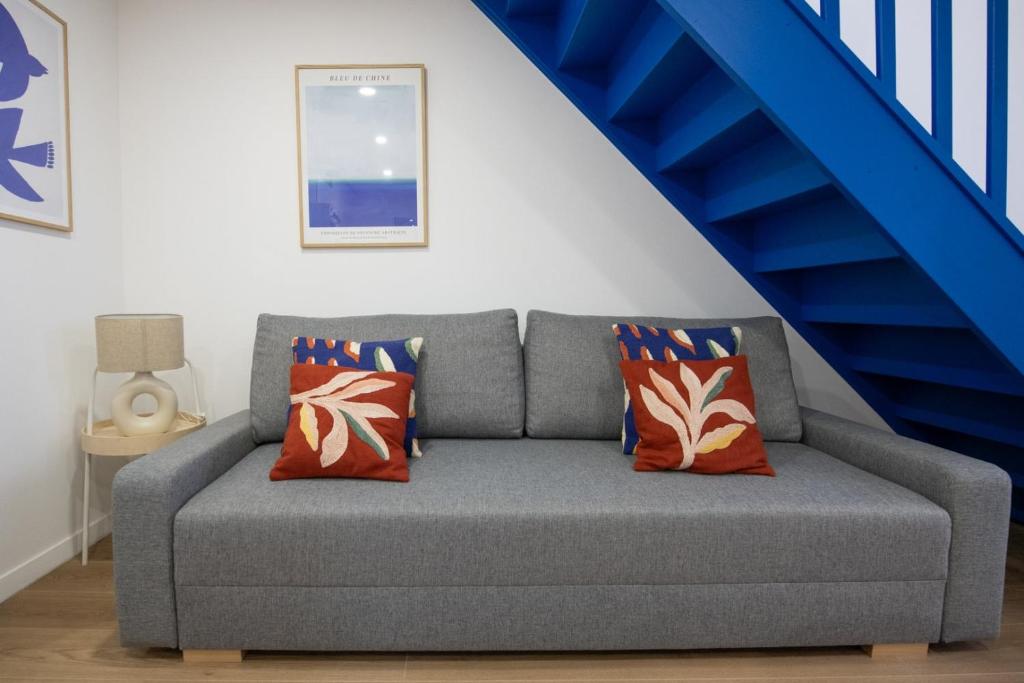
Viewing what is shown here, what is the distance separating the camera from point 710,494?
59.0 inches

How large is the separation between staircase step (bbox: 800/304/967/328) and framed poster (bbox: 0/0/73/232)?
277 centimetres

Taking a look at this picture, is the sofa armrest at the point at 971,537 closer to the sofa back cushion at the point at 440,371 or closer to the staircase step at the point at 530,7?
the sofa back cushion at the point at 440,371

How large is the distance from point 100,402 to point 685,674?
2.23 metres

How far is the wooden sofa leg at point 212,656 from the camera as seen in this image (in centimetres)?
144

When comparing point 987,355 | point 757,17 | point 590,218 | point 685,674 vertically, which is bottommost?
point 685,674

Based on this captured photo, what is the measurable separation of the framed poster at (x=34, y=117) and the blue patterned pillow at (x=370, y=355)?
0.95 m

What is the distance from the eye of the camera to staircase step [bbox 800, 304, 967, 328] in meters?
1.67

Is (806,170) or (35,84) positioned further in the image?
(35,84)

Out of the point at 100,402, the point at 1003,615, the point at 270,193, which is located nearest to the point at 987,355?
the point at 1003,615

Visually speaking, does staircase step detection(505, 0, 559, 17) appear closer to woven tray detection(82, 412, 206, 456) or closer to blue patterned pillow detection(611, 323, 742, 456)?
blue patterned pillow detection(611, 323, 742, 456)

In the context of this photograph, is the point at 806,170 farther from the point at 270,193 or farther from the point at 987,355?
the point at 270,193

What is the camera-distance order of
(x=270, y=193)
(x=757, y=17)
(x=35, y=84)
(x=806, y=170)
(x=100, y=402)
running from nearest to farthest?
(x=757, y=17) < (x=806, y=170) < (x=35, y=84) < (x=100, y=402) < (x=270, y=193)

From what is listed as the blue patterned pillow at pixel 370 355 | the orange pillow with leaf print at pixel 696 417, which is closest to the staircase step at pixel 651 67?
the orange pillow with leaf print at pixel 696 417

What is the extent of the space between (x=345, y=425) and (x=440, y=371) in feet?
1.52
